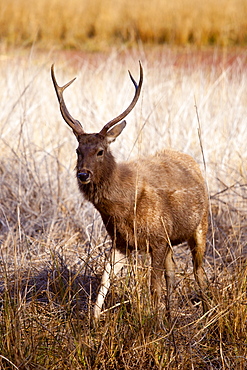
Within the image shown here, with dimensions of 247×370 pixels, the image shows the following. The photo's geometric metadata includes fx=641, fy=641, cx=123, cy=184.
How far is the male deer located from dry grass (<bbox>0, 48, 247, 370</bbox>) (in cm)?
16

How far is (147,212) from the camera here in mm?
4270

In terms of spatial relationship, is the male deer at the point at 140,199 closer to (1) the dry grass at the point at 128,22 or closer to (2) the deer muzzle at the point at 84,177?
(2) the deer muzzle at the point at 84,177

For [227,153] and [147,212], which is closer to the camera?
[147,212]

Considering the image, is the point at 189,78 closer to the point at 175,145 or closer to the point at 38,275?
the point at 175,145

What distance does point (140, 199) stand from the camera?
4281 millimetres

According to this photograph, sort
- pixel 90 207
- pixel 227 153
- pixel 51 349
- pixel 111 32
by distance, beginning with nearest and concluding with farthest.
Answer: pixel 51 349, pixel 90 207, pixel 227 153, pixel 111 32

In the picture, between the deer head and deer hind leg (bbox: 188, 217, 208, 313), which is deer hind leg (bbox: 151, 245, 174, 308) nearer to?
deer hind leg (bbox: 188, 217, 208, 313)

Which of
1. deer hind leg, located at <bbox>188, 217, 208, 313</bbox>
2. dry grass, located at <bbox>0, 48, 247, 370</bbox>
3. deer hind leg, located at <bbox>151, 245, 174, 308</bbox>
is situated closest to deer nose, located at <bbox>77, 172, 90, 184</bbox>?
dry grass, located at <bbox>0, 48, 247, 370</bbox>

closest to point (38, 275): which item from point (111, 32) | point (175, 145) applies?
point (175, 145)

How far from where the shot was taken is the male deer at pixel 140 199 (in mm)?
4047

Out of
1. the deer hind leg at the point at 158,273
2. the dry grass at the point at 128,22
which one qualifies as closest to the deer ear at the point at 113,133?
the deer hind leg at the point at 158,273

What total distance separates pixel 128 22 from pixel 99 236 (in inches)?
505

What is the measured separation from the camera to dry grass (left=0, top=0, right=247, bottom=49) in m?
16.2

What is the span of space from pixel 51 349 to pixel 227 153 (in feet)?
12.6
